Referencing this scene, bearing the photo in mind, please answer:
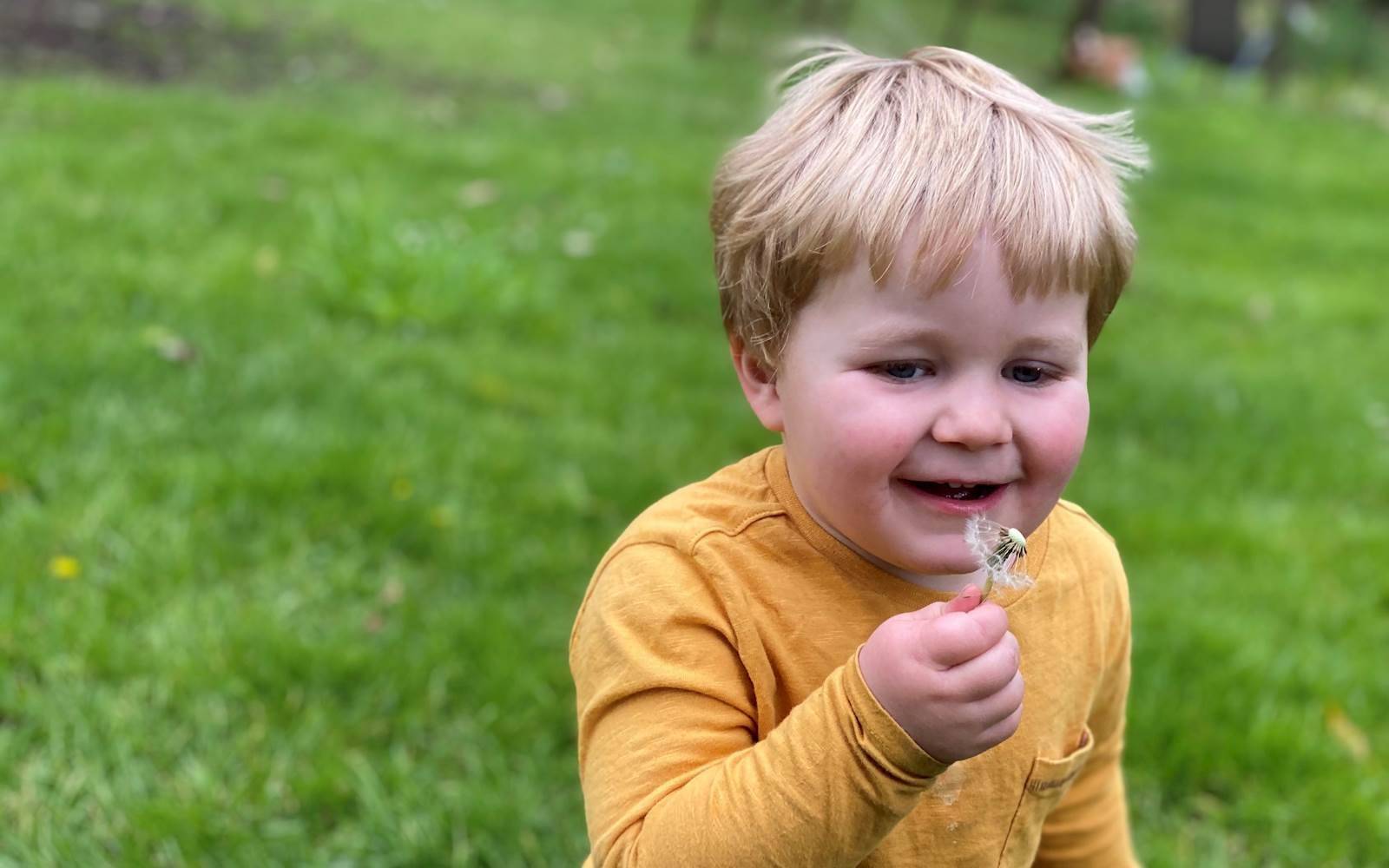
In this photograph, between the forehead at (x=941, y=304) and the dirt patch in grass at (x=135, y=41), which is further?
the dirt patch in grass at (x=135, y=41)

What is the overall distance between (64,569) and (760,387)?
5.68ft

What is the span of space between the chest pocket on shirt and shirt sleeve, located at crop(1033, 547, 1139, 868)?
166mm

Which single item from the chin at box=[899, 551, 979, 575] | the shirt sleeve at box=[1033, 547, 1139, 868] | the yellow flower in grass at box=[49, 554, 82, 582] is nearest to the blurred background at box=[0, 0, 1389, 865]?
the yellow flower in grass at box=[49, 554, 82, 582]

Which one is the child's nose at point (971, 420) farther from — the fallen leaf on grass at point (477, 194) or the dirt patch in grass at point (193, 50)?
the dirt patch in grass at point (193, 50)

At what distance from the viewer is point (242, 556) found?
2.73m

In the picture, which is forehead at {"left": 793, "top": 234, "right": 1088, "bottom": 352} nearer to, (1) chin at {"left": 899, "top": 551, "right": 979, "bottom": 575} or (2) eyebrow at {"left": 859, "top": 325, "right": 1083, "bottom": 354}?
(2) eyebrow at {"left": 859, "top": 325, "right": 1083, "bottom": 354}

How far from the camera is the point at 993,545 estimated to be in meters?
1.27

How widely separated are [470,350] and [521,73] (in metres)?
4.42

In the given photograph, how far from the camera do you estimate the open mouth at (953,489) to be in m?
1.27

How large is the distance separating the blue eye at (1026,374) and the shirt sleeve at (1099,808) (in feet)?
1.88

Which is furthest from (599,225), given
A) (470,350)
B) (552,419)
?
(552,419)

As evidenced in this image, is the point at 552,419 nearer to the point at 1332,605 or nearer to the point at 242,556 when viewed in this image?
the point at 242,556

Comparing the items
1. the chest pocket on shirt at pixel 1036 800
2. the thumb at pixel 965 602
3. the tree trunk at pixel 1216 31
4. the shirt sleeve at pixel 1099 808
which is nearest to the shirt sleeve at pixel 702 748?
the thumb at pixel 965 602

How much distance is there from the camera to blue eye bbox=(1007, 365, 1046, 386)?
4.22ft
